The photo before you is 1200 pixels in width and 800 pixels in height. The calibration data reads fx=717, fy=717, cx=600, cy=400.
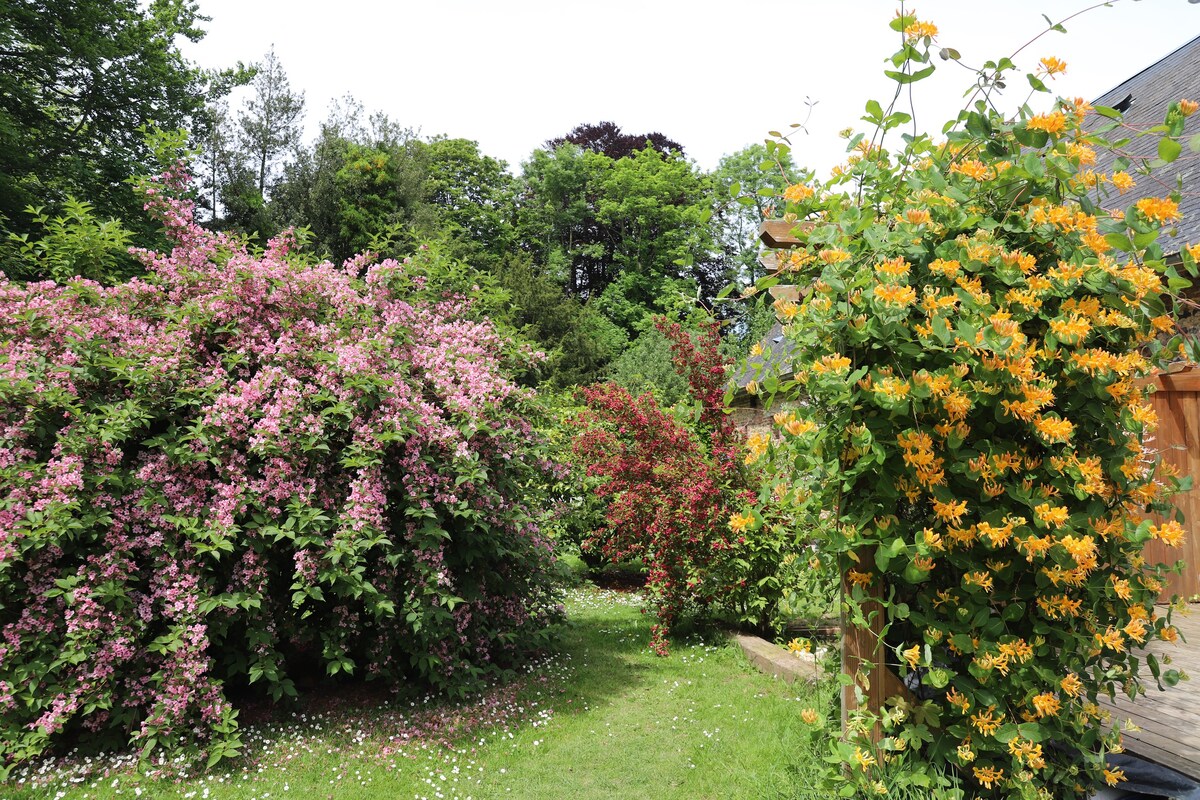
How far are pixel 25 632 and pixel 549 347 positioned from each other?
18.9m

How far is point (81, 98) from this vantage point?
1581 centimetres

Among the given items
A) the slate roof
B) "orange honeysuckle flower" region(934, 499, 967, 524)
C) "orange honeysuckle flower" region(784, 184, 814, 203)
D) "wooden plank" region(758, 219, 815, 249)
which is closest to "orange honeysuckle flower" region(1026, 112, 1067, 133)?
"orange honeysuckle flower" region(784, 184, 814, 203)

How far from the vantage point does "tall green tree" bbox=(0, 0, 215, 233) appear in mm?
13836

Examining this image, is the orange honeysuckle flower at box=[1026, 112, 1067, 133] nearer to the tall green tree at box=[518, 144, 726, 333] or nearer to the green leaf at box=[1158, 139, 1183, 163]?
the green leaf at box=[1158, 139, 1183, 163]

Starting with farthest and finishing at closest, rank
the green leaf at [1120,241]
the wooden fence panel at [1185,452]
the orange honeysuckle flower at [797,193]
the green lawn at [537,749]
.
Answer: the wooden fence panel at [1185,452], the green lawn at [537,749], the orange honeysuckle flower at [797,193], the green leaf at [1120,241]

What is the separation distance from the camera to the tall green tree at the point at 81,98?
1384cm

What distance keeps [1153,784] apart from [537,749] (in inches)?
114

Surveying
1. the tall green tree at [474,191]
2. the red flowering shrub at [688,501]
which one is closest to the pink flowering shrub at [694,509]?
the red flowering shrub at [688,501]

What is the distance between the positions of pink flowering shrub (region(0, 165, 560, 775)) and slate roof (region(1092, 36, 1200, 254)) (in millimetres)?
6288

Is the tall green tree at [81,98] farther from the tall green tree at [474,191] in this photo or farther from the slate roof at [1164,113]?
the slate roof at [1164,113]

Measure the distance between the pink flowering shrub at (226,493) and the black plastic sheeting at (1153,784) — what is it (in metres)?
3.37

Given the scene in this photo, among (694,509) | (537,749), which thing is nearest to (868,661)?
(537,749)

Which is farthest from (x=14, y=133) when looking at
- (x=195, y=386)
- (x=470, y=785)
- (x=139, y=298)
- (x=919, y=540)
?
(x=919, y=540)

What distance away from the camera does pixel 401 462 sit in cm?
452
